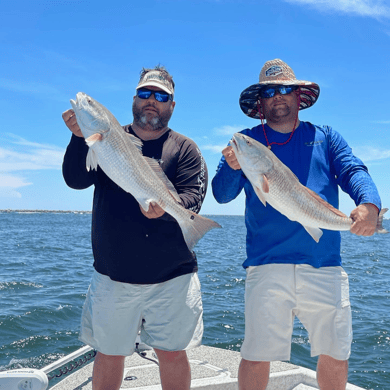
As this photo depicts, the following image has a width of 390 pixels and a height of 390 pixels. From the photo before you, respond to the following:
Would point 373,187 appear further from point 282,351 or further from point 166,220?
point 166,220

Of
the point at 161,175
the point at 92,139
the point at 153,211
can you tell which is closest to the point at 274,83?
the point at 161,175

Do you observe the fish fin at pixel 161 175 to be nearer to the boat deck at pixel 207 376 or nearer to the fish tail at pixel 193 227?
the fish tail at pixel 193 227

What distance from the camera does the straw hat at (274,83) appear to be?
376cm

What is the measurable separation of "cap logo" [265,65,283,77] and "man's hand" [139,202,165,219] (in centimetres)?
183

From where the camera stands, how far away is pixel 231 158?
3.32m

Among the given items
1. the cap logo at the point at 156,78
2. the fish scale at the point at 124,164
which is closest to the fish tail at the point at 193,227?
the fish scale at the point at 124,164

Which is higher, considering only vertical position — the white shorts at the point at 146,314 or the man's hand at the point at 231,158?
the man's hand at the point at 231,158

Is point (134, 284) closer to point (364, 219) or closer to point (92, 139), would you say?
point (92, 139)

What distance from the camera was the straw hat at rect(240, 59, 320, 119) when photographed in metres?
3.76

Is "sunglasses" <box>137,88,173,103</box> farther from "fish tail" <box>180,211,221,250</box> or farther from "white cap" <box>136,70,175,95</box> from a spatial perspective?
"fish tail" <box>180,211,221,250</box>

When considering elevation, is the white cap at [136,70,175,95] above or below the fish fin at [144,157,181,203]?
above

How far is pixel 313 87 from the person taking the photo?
391cm

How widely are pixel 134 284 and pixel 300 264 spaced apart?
156cm

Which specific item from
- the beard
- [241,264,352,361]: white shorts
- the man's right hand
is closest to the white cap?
the beard
